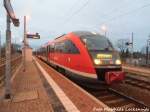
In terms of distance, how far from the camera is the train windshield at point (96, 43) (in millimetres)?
13005

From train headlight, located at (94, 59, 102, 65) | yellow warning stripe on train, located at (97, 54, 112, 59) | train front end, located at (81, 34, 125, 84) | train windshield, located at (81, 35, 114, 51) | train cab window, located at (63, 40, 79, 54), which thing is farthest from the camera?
train cab window, located at (63, 40, 79, 54)

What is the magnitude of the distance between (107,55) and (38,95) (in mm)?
4023

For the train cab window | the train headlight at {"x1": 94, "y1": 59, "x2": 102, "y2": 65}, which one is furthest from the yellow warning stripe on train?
the train cab window

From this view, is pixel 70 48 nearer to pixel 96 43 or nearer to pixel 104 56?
pixel 96 43

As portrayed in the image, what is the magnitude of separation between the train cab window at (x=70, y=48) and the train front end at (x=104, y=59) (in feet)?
2.25

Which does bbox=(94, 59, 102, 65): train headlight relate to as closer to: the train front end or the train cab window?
the train front end

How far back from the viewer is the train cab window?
13803mm

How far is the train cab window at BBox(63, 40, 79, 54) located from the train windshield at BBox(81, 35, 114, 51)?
0.70 metres

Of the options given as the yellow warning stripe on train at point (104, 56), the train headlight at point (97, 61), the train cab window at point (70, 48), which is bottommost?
the train headlight at point (97, 61)

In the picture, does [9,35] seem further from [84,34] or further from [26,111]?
[84,34]

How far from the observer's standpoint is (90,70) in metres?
12.0

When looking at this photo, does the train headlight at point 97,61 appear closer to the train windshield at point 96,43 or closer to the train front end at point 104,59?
the train front end at point 104,59

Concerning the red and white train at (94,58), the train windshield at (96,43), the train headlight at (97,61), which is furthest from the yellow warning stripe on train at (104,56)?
the train windshield at (96,43)

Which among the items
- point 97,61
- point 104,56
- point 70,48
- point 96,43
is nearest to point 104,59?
point 104,56
